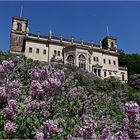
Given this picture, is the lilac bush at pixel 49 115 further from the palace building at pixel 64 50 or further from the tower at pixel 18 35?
the tower at pixel 18 35

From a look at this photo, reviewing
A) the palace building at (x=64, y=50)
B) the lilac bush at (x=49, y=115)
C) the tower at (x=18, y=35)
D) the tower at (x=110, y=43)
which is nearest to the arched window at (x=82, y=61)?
the palace building at (x=64, y=50)

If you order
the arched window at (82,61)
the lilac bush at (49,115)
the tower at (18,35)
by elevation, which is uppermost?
the tower at (18,35)

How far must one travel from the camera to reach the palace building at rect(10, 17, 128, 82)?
60.8 meters

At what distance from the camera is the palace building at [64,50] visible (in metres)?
60.8

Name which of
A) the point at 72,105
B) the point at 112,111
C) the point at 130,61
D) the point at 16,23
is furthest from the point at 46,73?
the point at 130,61

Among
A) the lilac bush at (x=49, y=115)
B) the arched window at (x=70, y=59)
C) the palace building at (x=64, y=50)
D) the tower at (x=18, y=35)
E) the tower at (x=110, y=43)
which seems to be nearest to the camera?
the lilac bush at (x=49, y=115)

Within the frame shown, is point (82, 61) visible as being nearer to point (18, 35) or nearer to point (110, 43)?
point (18, 35)

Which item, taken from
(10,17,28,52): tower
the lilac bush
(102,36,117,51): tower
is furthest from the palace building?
Result: the lilac bush

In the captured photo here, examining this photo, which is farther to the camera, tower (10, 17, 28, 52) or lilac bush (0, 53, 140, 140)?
tower (10, 17, 28, 52)

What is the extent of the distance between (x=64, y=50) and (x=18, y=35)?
10.6m

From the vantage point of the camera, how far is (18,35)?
65.3 meters

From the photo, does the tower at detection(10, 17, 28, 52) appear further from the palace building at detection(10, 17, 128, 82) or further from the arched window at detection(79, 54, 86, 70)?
the arched window at detection(79, 54, 86, 70)

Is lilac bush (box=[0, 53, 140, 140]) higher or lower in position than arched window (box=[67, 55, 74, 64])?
lower

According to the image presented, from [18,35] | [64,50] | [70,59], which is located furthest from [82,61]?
[18,35]
